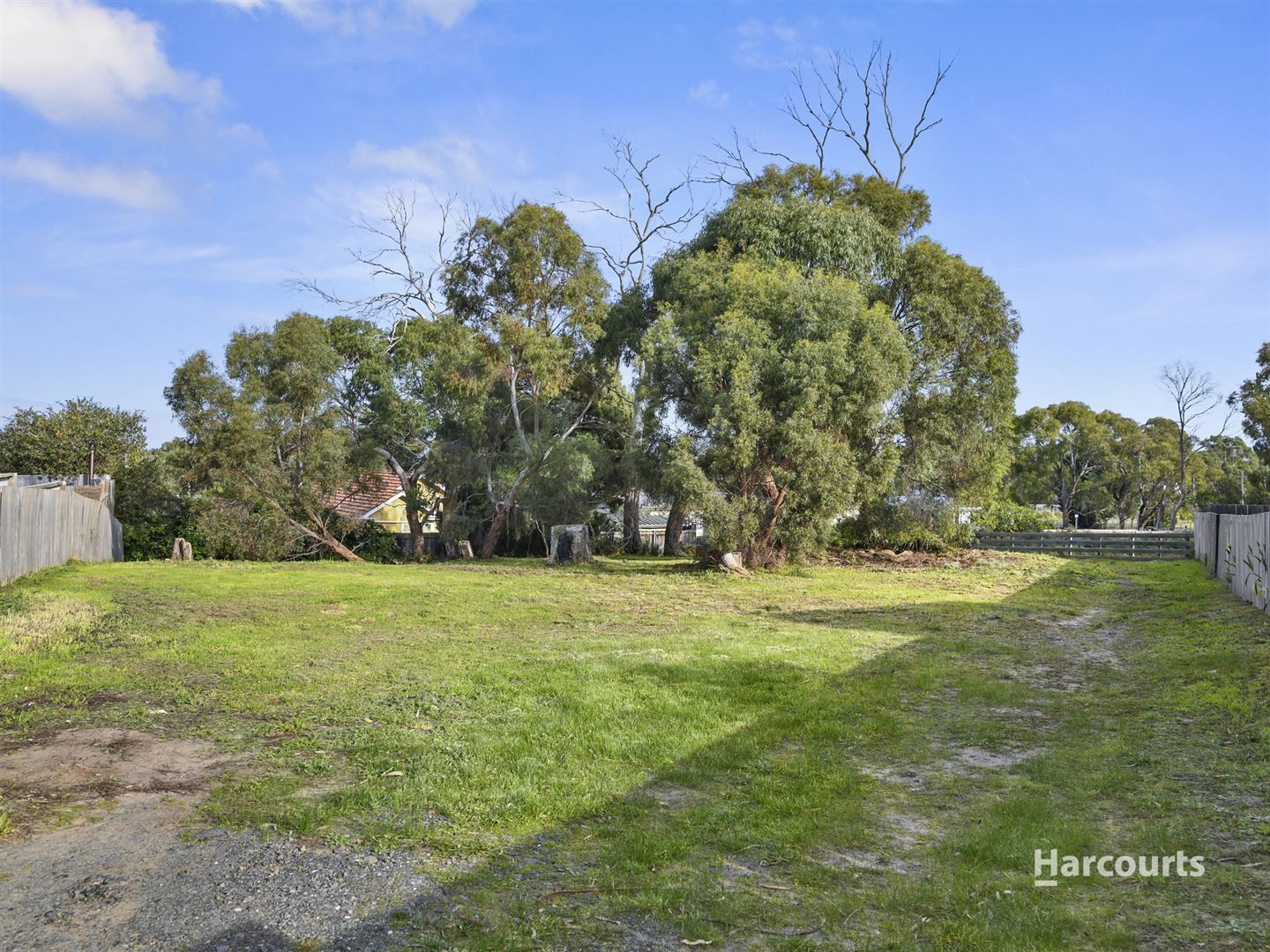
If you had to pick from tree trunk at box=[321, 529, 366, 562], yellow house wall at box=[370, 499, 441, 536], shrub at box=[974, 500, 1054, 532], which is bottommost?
tree trunk at box=[321, 529, 366, 562]

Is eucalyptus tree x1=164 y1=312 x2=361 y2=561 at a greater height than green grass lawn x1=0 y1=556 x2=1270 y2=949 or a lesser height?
greater

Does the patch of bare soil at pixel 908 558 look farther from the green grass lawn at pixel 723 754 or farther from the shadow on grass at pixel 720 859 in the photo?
the shadow on grass at pixel 720 859

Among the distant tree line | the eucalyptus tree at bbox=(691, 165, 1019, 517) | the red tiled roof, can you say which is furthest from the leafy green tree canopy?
the eucalyptus tree at bbox=(691, 165, 1019, 517)

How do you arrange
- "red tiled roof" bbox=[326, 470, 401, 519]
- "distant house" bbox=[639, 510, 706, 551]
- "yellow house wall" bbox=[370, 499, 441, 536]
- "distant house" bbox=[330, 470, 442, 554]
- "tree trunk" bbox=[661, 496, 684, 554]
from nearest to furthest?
"red tiled roof" bbox=[326, 470, 401, 519] < "distant house" bbox=[330, 470, 442, 554] < "tree trunk" bbox=[661, 496, 684, 554] < "distant house" bbox=[639, 510, 706, 551] < "yellow house wall" bbox=[370, 499, 441, 536]

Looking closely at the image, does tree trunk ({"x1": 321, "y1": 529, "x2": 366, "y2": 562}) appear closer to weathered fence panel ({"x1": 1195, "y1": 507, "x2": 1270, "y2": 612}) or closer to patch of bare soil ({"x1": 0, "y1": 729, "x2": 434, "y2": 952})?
weathered fence panel ({"x1": 1195, "y1": 507, "x2": 1270, "y2": 612})

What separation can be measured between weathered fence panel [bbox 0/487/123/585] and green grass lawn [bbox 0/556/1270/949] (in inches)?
136

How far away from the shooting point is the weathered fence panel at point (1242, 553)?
11.8 metres

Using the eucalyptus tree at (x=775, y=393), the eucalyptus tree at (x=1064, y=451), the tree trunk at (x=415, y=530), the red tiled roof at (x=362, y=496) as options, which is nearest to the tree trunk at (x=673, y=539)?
the tree trunk at (x=415, y=530)

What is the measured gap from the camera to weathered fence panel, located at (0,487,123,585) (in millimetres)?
14719

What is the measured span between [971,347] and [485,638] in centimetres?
2164

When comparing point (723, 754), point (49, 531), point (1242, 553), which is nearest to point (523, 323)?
point (49, 531)

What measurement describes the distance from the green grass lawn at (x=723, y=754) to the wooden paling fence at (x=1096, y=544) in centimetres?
1728

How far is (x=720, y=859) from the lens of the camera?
13.3 feet

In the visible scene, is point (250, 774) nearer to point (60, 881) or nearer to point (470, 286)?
point (60, 881)
